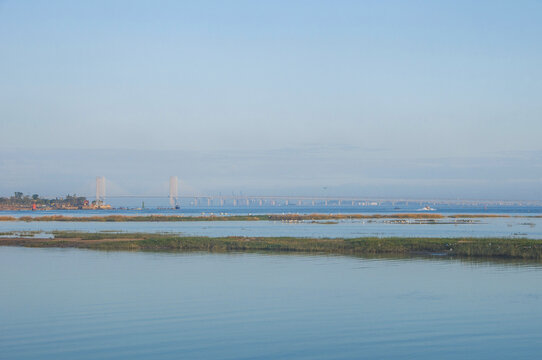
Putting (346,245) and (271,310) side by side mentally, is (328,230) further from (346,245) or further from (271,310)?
(271,310)

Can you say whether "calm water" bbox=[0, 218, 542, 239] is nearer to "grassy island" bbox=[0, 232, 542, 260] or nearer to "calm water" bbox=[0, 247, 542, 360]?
"grassy island" bbox=[0, 232, 542, 260]

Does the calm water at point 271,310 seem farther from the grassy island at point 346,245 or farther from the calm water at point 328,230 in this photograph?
the calm water at point 328,230

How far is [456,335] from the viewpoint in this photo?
15.2m

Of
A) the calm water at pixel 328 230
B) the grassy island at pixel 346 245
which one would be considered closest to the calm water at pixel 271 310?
the grassy island at pixel 346 245

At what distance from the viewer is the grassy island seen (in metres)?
31.8

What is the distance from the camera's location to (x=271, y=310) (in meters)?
18.2

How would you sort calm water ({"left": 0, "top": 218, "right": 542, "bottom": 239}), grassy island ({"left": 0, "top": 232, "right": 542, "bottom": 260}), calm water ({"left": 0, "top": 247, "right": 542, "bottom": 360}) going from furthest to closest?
calm water ({"left": 0, "top": 218, "right": 542, "bottom": 239}) < grassy island ({"left": 0, "top": 232, "right": 542, "bottom": 260}) < calm water ({"left": 0, "top": 247, "right": 542, "bottom": 360})

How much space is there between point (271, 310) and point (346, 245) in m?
18.3

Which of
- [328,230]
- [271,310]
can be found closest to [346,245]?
[271,310]

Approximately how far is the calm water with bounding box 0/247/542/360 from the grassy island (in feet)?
11.3

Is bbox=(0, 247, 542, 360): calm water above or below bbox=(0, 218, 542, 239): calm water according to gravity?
below

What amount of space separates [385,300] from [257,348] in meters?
6.82

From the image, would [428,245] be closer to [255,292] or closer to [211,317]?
[255,292]

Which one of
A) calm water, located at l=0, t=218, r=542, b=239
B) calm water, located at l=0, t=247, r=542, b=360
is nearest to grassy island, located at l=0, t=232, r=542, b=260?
calm water, located at l=0, t=247, r=542, b=360
